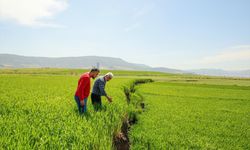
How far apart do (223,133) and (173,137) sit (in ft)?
9.89

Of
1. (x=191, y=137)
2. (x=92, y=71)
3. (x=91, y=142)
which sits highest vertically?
(x=92, y=71)

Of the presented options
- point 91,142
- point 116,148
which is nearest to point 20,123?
point 91,142

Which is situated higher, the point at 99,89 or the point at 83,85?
the point at 83,85

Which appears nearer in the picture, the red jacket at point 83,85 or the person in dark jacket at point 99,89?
the red jacket at point 83,85

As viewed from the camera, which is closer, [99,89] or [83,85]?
[83,85]

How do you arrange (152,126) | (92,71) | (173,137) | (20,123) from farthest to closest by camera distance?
(152,126)
(92,71)
(173,137)
(20,123)

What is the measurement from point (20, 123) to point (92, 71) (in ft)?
11.6

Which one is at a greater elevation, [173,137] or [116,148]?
[173,137]

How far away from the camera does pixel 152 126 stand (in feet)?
32.6

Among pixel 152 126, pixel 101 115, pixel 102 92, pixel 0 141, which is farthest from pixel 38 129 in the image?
pixel 152 126

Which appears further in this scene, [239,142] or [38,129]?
[239,142]

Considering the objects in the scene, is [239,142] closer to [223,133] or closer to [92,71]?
[223,133]

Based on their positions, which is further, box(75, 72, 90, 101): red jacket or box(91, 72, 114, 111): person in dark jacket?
box(91, 72, 114, 111): person in dark jacket

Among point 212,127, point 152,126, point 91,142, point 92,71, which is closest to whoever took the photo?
point 91,142
